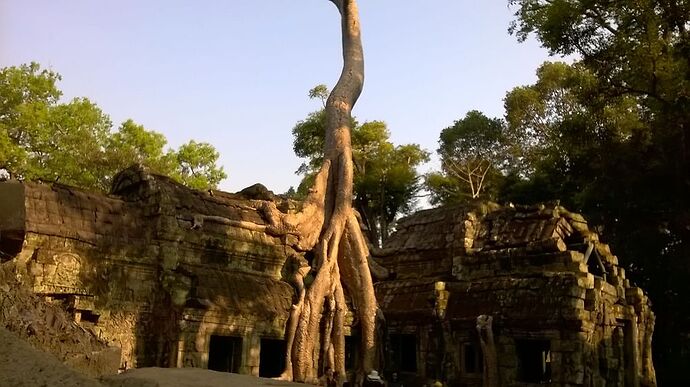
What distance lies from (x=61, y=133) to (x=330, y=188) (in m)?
21.0

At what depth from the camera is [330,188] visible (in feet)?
38.9

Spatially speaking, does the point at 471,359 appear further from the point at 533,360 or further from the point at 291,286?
the point at 291,286

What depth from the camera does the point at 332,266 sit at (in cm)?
1112

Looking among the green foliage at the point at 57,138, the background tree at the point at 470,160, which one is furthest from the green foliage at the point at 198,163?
the background tree at the point at 470,160

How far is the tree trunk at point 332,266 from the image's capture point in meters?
10.7

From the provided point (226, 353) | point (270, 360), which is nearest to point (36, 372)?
point (226, 353)

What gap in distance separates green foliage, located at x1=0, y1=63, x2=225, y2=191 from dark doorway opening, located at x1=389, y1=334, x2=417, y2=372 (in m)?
15.6

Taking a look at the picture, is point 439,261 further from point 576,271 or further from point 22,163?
point 22,163

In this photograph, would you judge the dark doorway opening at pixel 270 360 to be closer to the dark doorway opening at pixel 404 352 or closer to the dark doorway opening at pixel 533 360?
the dark doorway opening at pixel 404 352

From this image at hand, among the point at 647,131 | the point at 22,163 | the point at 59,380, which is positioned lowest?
the point at 59,380

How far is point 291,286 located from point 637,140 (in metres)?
15.1

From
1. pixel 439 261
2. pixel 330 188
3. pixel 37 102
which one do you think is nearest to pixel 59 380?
pixel 330 188

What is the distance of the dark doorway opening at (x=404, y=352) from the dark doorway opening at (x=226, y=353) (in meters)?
6.40

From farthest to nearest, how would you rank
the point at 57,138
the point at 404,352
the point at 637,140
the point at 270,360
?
1. the point at 57,138
2. the point at 637,140
3. the point at 404,352
4. the point at 270,360
